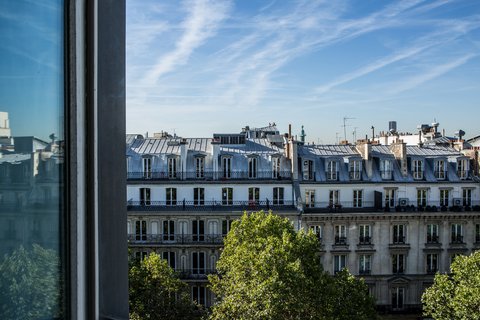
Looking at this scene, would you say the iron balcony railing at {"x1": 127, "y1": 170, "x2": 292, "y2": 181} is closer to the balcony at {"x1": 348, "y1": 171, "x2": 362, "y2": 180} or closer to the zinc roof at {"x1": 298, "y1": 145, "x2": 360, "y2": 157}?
the zinc roof at {"x1": 298, "y1": 145, "x2": 360, "y2": 157}

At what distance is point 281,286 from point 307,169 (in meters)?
12.8

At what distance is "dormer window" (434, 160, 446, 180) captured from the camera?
28062 mm

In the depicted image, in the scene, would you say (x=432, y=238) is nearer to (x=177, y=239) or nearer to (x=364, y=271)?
(x=364, y=271)

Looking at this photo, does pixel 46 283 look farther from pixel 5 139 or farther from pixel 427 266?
pixel 427 266

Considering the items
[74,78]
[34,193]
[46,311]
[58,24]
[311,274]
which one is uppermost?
[58,24]

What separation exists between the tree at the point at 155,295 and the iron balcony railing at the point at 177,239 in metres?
7.34

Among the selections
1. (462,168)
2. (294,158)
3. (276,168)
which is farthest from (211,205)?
(462,168)

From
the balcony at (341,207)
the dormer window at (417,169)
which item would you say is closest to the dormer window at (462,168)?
the dormer window at (417,169)

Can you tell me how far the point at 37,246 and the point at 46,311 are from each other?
0.23 m

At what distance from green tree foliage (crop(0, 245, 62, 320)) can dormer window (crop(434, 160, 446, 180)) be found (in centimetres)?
2882

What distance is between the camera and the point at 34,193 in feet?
5.35

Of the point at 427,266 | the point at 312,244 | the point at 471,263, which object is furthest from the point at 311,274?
the point at 427,266

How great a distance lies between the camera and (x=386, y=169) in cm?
2797

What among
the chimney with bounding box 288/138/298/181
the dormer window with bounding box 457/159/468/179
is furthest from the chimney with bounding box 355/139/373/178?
the dormer window with bounding box 457/159/468/179
